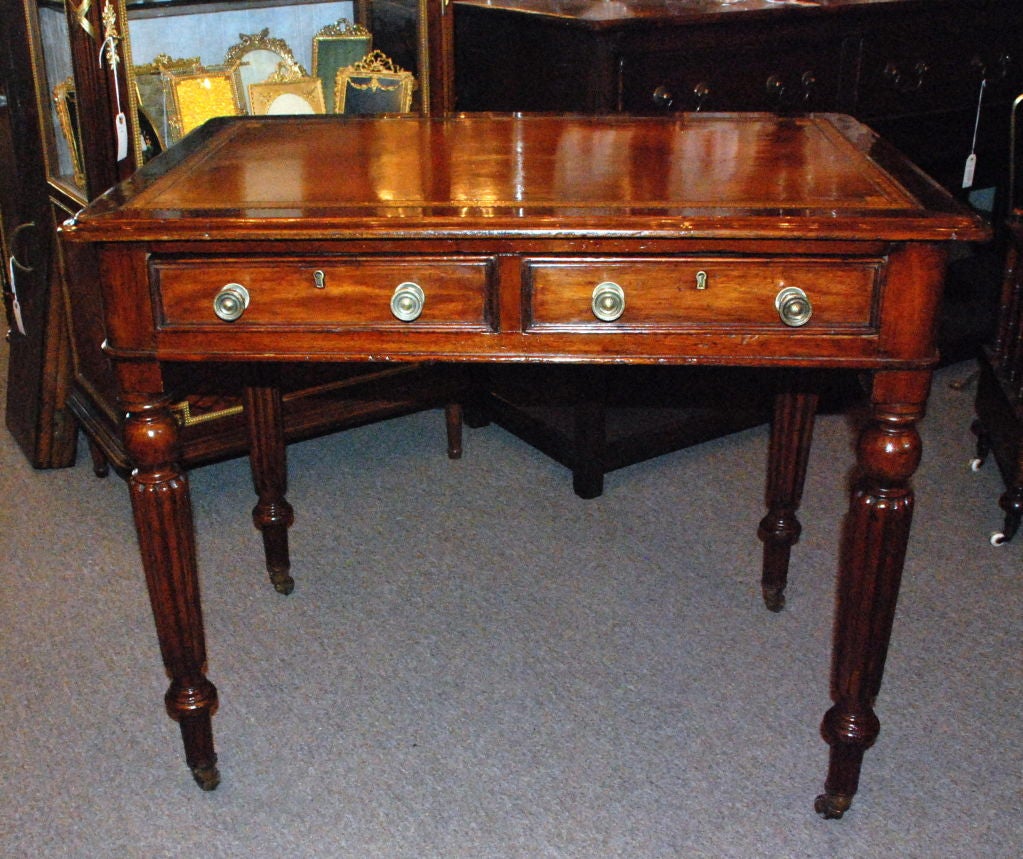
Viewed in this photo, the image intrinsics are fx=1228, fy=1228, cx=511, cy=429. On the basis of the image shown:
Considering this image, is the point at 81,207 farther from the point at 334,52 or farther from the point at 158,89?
the point at 334,52

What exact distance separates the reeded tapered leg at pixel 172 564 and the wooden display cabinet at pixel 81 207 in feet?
2.75

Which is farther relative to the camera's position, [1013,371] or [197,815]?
[1013,371]

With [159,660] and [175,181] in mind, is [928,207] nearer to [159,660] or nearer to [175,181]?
[175,181]

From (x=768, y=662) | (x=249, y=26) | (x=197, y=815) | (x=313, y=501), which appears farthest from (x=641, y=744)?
(x=249, y=26)

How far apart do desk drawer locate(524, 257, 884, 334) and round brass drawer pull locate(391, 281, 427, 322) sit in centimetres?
15

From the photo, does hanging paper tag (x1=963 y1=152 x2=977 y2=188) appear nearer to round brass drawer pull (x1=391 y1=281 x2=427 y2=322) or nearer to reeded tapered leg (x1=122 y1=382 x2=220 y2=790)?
round brass drawer pull (x1=391 y1=281 x2=427 y2=322)

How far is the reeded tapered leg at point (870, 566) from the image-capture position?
1.75m

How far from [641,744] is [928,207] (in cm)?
111

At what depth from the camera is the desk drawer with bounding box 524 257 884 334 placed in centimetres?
169

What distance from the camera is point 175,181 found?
1.88m

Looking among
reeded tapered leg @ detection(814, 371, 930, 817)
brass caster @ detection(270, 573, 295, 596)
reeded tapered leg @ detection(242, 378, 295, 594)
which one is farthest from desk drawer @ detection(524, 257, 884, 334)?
brass caster @ detection(270, 573, 295, 596)

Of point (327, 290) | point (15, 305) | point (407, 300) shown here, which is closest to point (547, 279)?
point (407, 300)

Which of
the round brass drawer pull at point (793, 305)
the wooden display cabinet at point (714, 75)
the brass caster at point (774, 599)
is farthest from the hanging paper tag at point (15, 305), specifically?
the round brass drawer pull at point (793, 305)

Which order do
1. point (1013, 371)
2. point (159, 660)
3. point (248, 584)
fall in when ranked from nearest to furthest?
point (159, 660), point (248, 584), point (1013, 371)
